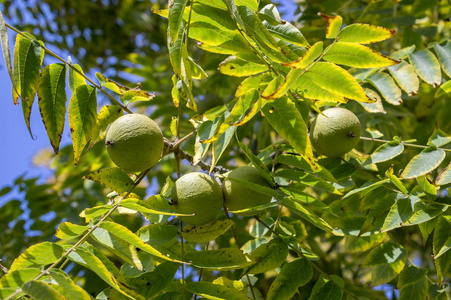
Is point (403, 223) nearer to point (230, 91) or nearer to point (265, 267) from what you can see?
point (265, 267)

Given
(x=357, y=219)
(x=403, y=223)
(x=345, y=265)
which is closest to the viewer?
(x=403, y=223)

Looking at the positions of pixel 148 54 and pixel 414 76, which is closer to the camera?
pixel 414 76

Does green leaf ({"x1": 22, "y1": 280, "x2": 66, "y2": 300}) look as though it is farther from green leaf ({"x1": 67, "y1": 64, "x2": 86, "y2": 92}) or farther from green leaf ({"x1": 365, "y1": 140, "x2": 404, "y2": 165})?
green leaf ({"x1": 365, "y1": 140, "x2": 404, "y2": 165})

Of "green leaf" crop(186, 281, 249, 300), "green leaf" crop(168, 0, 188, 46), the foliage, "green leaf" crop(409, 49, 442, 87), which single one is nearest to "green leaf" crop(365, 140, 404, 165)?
the foliage

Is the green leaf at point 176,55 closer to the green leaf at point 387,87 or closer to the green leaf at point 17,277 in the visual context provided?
the green leaf at point 17,277


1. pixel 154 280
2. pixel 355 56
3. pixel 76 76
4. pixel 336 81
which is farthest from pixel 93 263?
pixel 355 56

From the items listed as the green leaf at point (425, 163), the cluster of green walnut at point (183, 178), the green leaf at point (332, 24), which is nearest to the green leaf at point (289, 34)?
the green leaf at point (332, 24)

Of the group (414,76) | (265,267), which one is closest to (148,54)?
(414,76)

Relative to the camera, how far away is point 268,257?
2.04m

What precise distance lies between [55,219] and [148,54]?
307 centimetres

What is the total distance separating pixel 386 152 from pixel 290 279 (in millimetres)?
858

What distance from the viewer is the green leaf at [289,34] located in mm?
1902

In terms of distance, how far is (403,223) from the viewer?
6.55ft

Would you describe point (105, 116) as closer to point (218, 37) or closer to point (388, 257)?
point (218, 37)
